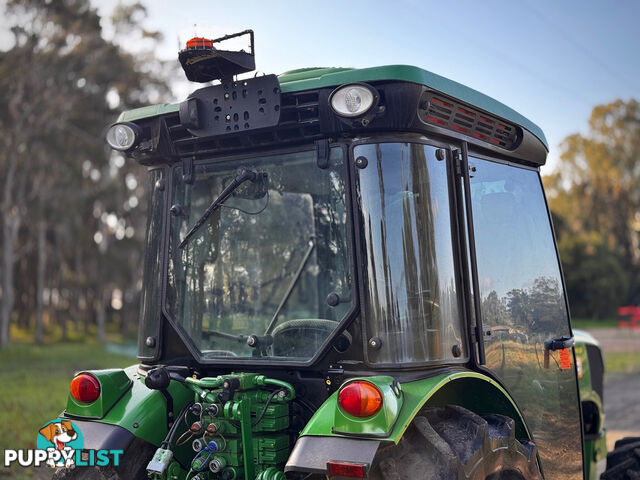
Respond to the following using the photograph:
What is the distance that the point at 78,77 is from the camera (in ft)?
81.6

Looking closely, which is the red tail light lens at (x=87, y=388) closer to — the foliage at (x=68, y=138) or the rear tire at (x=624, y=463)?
the rear tire at (x=624, y=463)

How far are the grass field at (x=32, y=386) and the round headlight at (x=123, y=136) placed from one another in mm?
3930

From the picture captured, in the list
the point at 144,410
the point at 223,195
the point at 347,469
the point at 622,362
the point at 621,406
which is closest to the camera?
the point at 347,469

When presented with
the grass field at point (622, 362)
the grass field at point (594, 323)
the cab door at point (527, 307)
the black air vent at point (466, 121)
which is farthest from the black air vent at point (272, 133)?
the grass field at point (594, 323)

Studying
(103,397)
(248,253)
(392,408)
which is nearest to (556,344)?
(392,408)

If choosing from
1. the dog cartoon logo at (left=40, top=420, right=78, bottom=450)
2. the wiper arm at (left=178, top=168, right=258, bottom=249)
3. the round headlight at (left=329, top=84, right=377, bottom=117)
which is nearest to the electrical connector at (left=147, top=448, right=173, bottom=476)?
the dog cartoon logo at (left=40, top=420, right=78, bottom=450)

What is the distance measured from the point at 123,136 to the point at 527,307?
224 cm

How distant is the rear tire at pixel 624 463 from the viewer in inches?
167

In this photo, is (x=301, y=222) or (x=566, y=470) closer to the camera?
(x=566, y=470)

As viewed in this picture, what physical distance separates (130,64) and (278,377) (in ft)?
86.7

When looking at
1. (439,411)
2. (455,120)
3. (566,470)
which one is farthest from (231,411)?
(566,470)

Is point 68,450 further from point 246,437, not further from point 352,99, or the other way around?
point 352,99

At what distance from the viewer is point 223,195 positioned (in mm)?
3656

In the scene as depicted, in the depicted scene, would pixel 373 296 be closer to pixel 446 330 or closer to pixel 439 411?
pixel 446 330
